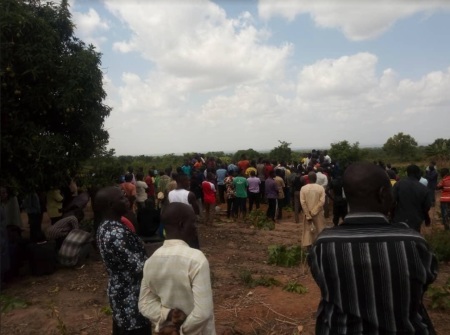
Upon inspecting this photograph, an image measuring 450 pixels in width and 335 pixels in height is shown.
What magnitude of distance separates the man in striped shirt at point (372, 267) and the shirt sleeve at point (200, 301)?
0.68 metres

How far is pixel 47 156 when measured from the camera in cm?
646

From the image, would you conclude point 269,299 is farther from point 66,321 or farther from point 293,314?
point 66,321

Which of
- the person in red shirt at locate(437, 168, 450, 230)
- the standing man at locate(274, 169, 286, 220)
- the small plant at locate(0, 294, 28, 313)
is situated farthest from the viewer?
the standing man at locate(274, 169, 286, 220)

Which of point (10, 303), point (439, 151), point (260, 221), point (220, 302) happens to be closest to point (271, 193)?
point (260, 221)

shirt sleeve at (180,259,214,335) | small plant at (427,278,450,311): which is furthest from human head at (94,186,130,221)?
small plant at (427,278,450,311)

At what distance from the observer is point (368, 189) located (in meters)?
1.91

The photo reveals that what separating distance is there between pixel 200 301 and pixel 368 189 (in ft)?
3.76

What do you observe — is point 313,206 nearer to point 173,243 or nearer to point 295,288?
point 295,288

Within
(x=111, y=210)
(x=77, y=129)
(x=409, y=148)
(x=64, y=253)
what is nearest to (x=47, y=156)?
(x=77, y=129)

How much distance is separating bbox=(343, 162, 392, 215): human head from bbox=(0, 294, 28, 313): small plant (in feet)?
18.2

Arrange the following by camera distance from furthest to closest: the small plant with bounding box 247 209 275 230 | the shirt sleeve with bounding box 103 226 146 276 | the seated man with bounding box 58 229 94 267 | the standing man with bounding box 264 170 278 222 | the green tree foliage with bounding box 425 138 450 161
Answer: the green tree foliage with bounding box 425 138 450 161 → the standing man with bounding box 264 170 278 222 → the small plant with bounding box 247 209 275 230 → the seated man with bounding box 58 229 94 267 → the shirt sleeve with bounding box 103 226 146 276

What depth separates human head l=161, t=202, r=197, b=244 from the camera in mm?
2397

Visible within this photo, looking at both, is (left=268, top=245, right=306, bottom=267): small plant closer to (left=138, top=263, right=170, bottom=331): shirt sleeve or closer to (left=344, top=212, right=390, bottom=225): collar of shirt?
(left=138, top=263, right=170, bottom=331): shirt sleeve

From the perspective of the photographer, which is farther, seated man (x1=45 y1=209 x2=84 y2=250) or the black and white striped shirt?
seated man (x1=45 y1=209 x2=84 y2=250)
